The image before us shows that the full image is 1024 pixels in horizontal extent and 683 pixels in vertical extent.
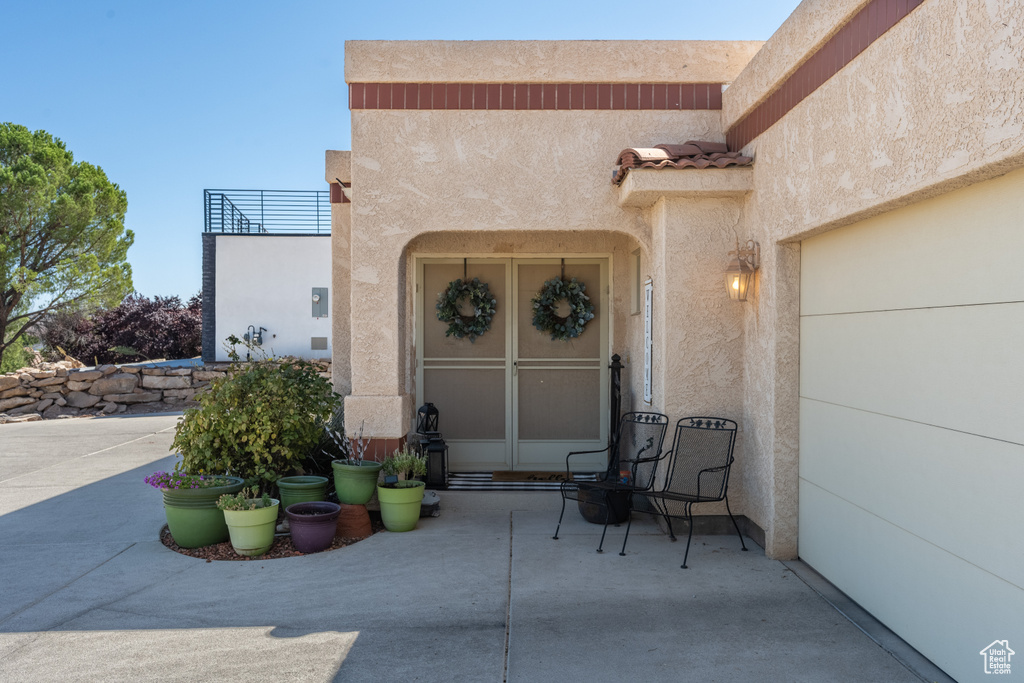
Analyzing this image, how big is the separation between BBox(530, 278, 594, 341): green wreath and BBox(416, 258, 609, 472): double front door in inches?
4.8

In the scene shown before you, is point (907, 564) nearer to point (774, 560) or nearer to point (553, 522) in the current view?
point (774, 560)

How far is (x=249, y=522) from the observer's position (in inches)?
191

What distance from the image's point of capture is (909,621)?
3387 mm

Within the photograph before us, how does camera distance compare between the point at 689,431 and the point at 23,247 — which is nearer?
the point at 689,431

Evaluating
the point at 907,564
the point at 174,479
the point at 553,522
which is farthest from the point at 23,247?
the point at 907,564

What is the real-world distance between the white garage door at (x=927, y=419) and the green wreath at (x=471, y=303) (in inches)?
140

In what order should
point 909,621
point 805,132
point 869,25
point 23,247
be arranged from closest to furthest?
point 909,621, point 869,25, point 805,132, point 23,247

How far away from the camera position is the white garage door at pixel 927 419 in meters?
2.71

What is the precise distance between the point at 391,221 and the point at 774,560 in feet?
12.7

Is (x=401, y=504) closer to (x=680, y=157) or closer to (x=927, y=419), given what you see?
(x=680, y=157)

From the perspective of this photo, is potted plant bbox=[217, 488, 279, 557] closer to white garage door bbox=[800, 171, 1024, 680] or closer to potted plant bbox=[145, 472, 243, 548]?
potted plant bbox=[145, 472, 243, 548]

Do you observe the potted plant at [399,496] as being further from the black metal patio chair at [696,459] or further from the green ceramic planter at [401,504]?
the black metal patio chair at [696,459]
